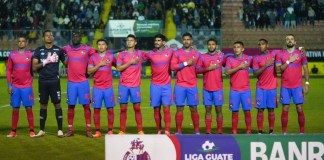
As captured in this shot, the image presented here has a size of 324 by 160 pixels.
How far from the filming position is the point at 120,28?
36156mm

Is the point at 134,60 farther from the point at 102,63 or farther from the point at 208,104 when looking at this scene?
the point at 208,104

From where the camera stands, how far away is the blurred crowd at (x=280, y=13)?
38.2m

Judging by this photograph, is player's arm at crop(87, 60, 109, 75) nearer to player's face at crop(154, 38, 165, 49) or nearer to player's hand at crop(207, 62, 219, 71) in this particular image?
player's face at crop(154, 38, 165, 49)

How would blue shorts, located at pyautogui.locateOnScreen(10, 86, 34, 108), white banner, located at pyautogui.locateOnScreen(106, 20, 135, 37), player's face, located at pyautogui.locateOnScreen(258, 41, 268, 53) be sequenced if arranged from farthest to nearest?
white banner, located at pyautogui.locateOnScreen(106, 20, 135, 37)
blue shorts, located at pyautogui.locateOnScreen(10, 86, 34, 108)
player's face, located at pyautogui.locateOnScreen(258, 41, 268, 53)

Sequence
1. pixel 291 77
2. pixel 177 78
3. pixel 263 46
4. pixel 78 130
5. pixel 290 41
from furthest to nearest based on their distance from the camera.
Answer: pixel 78 130 < pixel 177 78 < pixel 263 46 < pixel 291 77 < pixel 290 41

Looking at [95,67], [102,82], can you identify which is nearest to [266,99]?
[102,82]

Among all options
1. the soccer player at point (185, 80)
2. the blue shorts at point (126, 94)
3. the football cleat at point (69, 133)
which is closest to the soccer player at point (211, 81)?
the soccer player at point (185, 80)

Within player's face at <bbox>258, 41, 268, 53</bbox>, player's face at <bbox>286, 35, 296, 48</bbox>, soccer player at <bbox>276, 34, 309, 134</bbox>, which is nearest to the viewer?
player's face at <bbox>286, 35, 296, 48</bbox>

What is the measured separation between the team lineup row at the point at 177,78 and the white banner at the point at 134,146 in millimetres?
5110

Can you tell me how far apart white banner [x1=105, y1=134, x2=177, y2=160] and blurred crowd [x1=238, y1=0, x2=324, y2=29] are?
29.5m

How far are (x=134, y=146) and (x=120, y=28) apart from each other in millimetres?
27207

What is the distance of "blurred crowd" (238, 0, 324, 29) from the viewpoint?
1506 inches

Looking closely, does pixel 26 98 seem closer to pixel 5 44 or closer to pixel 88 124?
pixel 88 124

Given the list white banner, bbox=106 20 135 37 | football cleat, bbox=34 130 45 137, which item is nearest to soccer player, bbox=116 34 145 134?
football cleat, bbox=34 130 45 137
